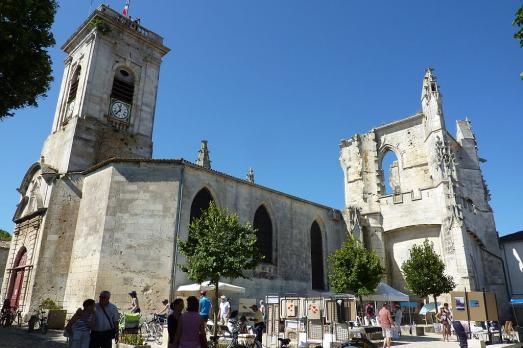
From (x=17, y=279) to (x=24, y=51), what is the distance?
13645mm

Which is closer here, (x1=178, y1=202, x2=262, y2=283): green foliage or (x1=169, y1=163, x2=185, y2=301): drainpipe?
(x1=178, y1=202, x2=262, y2=283): green foliage

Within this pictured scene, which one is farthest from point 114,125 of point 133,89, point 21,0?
point 21,0

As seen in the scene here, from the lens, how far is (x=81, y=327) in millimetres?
6195

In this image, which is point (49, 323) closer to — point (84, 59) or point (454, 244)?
point (84, 59)

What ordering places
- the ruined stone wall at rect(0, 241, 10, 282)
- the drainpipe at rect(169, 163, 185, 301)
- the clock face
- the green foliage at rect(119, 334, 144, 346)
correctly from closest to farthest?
the green foliage at rect(119, 334, 144, 346) < the drainpipe at rect(169, 163, 185, 301) < the clock face < the ruined stone wall at rect(0, 241, 10, 282)

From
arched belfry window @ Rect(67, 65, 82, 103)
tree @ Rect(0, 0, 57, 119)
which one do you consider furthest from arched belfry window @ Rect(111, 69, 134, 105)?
tree @ Rect(0, 0, 57, 119)

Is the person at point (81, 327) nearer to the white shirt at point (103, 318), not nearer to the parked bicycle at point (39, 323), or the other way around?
the white shirt at point (103, 318)

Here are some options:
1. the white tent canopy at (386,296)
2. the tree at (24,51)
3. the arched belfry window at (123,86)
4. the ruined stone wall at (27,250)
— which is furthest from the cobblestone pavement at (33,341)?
the arched belfry window at (123,86)

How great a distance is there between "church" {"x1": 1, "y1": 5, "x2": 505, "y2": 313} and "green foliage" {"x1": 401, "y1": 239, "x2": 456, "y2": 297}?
1873mm

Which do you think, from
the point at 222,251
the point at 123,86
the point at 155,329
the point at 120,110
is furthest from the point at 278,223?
the point at 123,86

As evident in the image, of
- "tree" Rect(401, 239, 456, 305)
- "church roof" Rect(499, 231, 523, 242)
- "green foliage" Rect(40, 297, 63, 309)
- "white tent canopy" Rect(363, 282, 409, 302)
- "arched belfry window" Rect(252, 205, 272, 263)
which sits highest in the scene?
"church roof" Rect(499, 231, 523, 242)

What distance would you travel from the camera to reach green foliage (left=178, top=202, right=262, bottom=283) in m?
12.9

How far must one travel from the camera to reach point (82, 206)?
18.6m

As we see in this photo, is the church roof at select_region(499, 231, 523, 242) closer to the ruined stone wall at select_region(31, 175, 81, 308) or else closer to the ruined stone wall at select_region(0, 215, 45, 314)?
the ruined stone wall at select_region(31, 175, 81, 308)
